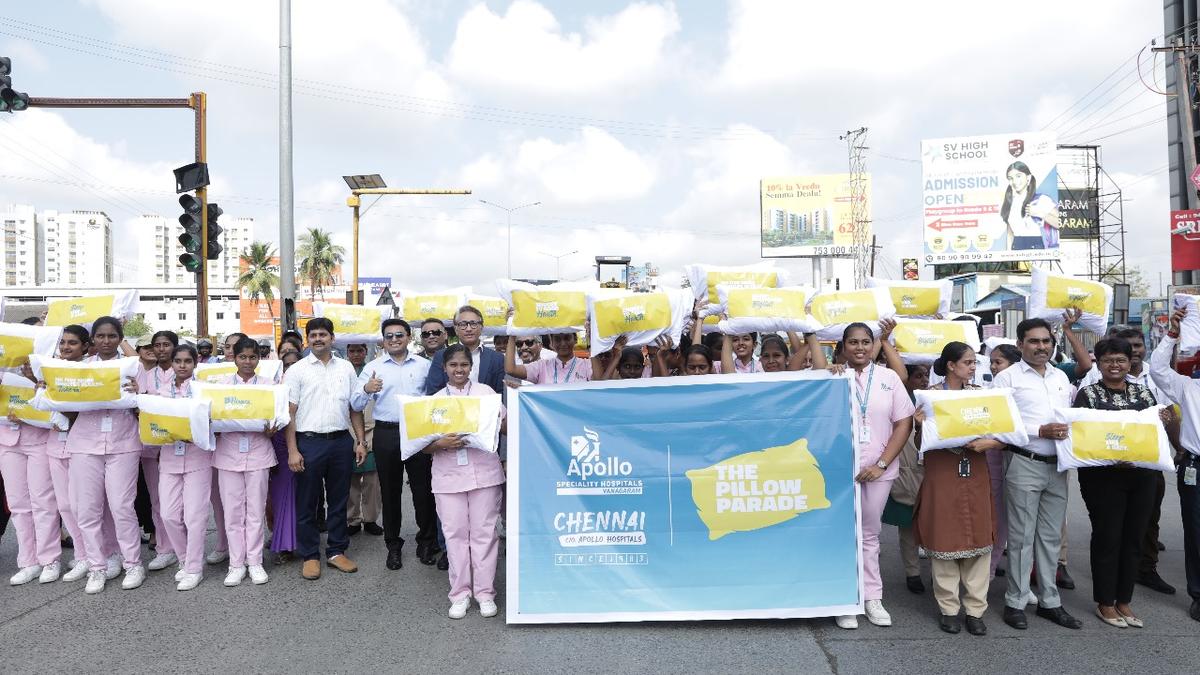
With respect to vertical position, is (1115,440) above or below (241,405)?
below

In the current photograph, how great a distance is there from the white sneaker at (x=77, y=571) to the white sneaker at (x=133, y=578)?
37cm

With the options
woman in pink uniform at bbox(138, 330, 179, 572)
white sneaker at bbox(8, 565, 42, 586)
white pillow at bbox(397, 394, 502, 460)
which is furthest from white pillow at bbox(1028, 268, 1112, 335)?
white sneaker at bbox(8, 565, 42, 586)

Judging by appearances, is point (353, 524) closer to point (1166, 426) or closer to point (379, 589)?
point (379, 589)

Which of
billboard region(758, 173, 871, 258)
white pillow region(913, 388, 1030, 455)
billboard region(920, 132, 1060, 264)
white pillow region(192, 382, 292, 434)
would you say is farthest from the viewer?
billboard region(758, 173, 871, 258)

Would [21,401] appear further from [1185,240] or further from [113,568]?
[1185,240]

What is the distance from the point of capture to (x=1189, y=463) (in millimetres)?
5094

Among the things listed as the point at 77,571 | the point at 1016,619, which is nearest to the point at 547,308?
the point at 1016,619

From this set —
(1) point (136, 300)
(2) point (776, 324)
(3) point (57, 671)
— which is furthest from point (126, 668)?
(2) point (776, 324)

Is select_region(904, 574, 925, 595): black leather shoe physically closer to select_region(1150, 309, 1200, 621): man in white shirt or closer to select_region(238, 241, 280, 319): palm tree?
select_region(1150, 309, 1200, 621): man in white shirt

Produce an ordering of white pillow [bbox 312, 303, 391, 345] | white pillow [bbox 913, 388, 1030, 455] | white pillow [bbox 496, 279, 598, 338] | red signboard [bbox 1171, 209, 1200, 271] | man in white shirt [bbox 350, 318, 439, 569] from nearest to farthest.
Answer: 1. white pillow [bbox 913, 388, 1030, 455]
2. white pillow [bbox 496, 279, 598, 338]
3. man in white shirt [bbox 350, 318, 439, 569]
4. white pillow [bbox 312, 303, 391, 345]
5. red signboard [bbox 1171, 209, 1200, 271]

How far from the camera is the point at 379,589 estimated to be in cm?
562

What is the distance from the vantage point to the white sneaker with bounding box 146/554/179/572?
6090 millimetres

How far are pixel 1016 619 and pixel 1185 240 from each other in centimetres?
1416

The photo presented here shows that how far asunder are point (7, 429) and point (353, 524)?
273cm
